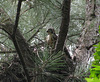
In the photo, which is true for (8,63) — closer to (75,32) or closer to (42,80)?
(42,80)

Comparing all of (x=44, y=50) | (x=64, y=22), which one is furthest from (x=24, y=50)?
(x=64, y=22)

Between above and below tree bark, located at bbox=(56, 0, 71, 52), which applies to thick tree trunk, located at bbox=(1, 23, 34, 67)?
below

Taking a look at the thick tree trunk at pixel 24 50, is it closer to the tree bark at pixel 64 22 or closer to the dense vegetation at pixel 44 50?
the dense vegetation at pixel 44 50

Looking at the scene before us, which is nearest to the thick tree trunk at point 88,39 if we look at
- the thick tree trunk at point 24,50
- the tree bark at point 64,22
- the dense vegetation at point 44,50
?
the dense vegetation at point 44,50

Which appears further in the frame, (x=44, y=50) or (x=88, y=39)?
(x=88, y=39)

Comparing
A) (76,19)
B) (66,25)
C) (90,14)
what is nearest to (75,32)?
(76,19)

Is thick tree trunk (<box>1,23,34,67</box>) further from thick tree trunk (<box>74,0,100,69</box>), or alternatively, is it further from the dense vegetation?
thick tree trunk (<box>74,0,100,69</box>)

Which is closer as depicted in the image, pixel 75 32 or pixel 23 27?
pixel 23 27

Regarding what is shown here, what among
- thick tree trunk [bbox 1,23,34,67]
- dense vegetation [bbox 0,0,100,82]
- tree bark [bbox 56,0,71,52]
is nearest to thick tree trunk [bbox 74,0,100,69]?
dense vegetation [bbox 0,0,100,82]

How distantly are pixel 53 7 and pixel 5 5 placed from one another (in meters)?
0.27

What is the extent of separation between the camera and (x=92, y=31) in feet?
3.05

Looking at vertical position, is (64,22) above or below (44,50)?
above

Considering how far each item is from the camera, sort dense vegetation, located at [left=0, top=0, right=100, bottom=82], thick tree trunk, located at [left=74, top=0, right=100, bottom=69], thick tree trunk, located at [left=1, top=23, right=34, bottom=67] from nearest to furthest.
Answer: dense vegetation, located at [left=0, top=0, right=100, bottom=82]
thick tree trunk, located at [left=1, top=23, right=34, bottom=67]
thick tree trunk, located at [left=74, top=0, right=100, bottom=69]

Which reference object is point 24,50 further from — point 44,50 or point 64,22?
point 64,22
